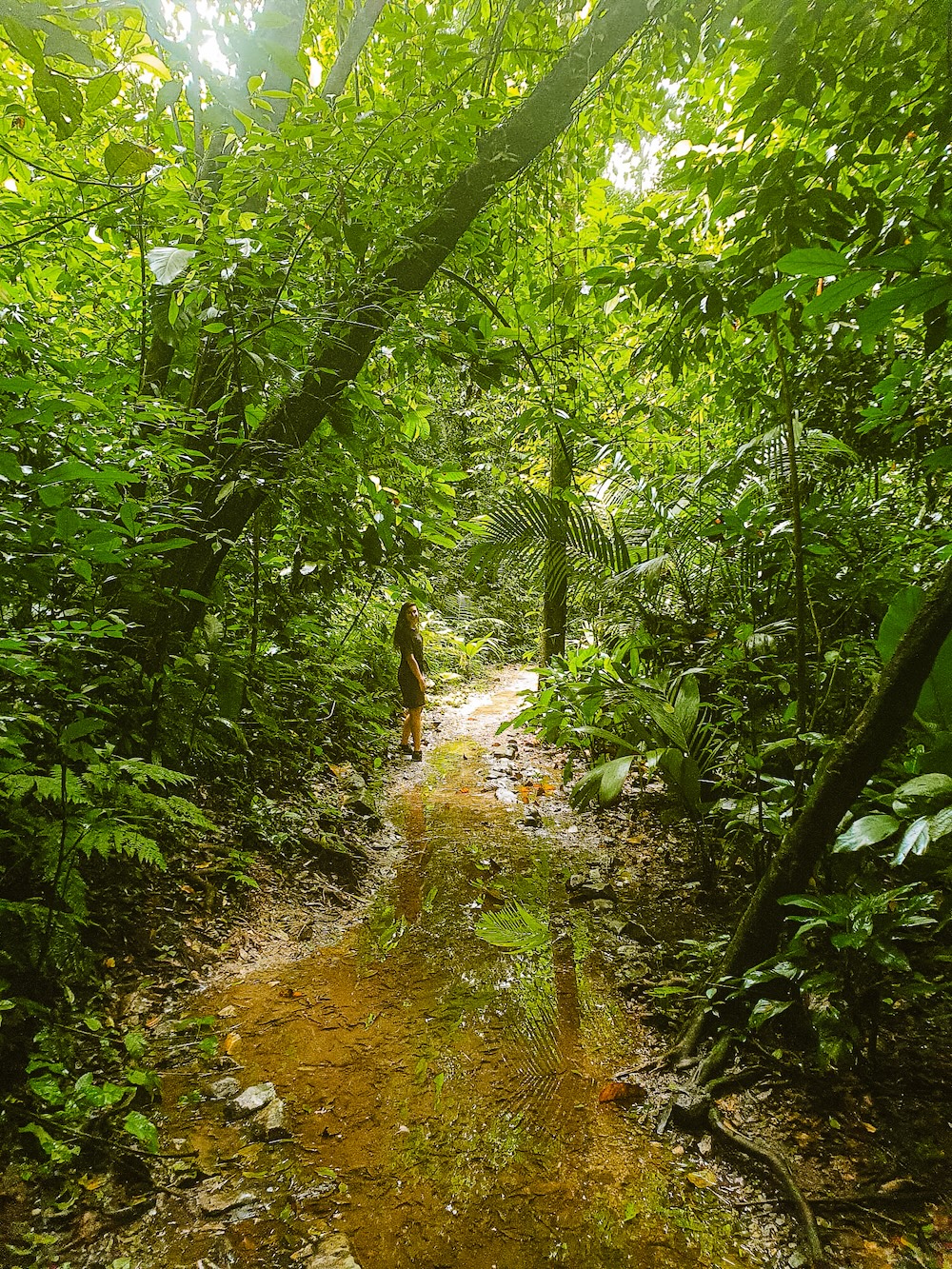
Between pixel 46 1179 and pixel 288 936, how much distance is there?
1656 millimetres

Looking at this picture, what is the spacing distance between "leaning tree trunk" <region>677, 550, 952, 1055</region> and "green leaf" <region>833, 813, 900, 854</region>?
24cm

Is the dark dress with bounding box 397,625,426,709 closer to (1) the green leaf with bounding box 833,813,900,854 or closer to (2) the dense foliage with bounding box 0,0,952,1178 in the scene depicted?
(2) the dense foliage with bounding box 0,0,952,1178

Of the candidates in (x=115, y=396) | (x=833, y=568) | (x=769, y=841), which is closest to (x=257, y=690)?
(x=115, y=396)

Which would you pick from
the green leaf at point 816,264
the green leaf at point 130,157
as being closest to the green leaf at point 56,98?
the green leaf at point 130,157

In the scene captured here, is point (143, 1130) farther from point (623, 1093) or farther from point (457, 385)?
point (457, 385)

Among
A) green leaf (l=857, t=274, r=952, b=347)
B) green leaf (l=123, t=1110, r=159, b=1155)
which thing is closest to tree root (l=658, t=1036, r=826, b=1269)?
green leaf (l=123, t=1110, r=159, b=1155)

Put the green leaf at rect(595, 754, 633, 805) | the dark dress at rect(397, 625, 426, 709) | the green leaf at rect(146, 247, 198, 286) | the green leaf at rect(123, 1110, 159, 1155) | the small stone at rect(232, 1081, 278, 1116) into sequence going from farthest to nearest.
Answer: the dark dress at rect(397, 625, 426, 709), the green leaf at rect(595, 754, 633, 805), the small stone at rect(232, 1081, 278, 1116), the green leaf at rect(146, 247, 198, 286), the green leaf at rect(123, 1110, 159, 1155)

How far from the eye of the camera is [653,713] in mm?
3732

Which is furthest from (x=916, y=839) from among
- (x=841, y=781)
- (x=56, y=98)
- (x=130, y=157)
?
(x=130, y=157)

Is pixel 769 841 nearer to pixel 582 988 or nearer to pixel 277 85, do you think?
pixel 582 988

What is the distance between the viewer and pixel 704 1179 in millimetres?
2012

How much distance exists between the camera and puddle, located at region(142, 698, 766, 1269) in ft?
5.98

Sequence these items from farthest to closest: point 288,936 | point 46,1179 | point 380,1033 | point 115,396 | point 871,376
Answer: point 871,376, point 288,936, point 380,1033, point 115,396, point 46,1179

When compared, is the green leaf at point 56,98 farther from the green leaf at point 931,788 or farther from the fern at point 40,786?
the green leaf at point 931,788
